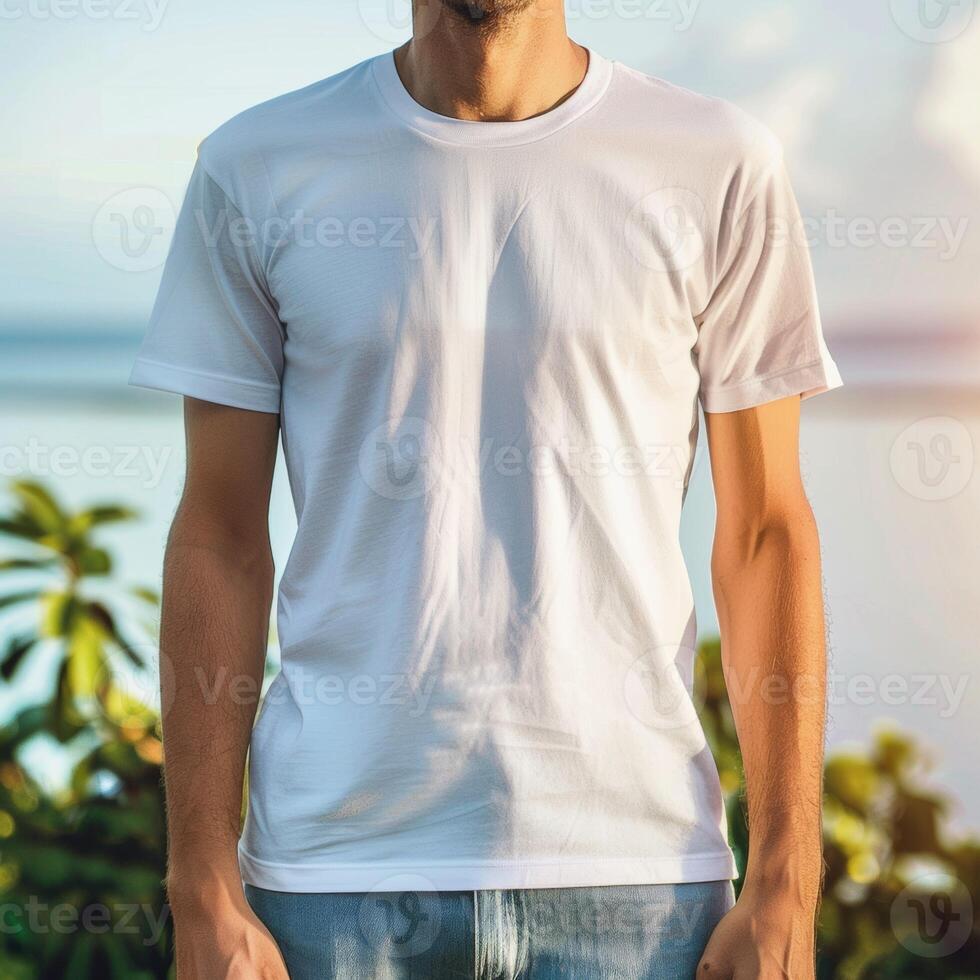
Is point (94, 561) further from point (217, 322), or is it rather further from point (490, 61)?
point (490, 61)

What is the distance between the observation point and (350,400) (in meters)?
1.10

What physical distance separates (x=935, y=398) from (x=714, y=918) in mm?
1916

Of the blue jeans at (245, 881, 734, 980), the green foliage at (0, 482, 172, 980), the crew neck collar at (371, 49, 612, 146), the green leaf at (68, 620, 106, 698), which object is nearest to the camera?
the blue jeans at (245, 881, 734, 980)

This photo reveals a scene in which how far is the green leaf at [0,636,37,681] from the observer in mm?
2791

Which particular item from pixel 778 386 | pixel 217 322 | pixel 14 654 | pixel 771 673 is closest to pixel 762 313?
pixel 778 386

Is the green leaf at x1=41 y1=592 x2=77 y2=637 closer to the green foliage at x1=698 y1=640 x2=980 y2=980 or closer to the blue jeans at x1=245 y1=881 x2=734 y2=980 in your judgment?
the green foliage at x1=698 y1=640 x2=980 y2=980

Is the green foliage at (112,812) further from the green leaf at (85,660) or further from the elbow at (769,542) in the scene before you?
the elbow at (769,542)

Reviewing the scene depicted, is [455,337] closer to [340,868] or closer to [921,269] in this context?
[340,868]

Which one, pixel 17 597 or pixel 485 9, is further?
pixel 17 597

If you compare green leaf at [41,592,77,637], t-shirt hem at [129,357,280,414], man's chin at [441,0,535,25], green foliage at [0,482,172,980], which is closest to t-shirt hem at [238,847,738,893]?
t-shirt hem at [129,357,280,414]

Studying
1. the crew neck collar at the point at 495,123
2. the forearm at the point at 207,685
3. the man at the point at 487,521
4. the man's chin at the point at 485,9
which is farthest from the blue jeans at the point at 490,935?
the man's chin at the point at 485,9

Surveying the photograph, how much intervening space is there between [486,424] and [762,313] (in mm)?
314

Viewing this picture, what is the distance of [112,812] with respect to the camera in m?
2.72

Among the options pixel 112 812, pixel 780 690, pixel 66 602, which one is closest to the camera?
pixel 780 690
